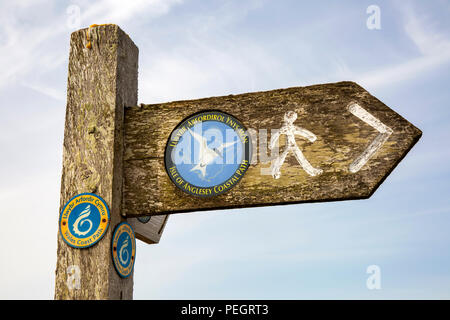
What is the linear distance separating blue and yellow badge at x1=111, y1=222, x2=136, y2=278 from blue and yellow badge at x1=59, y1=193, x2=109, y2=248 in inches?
4.5

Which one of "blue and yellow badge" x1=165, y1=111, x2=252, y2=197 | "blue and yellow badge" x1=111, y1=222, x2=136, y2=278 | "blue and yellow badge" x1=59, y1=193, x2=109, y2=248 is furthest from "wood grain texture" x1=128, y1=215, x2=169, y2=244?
"blue and yellow badge" x1=165, y1=111, x2=252, y2=197

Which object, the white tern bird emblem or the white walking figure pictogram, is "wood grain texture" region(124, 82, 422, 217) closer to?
the white walking figure pictogram

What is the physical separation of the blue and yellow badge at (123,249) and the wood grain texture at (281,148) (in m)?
0.14

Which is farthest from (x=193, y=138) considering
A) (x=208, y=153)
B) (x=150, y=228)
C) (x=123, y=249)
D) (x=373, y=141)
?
(x=373, y=141)

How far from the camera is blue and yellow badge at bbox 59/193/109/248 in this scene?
3.32 meters

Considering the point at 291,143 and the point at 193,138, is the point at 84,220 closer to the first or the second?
the point at 193,138

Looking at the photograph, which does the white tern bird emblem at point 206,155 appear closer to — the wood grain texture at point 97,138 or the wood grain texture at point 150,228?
the wood grain texture at point 97,138

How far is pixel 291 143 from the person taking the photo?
131 inches

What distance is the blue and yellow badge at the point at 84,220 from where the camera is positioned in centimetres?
332

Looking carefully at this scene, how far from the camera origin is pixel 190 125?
3.49 metres

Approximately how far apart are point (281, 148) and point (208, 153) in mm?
455
